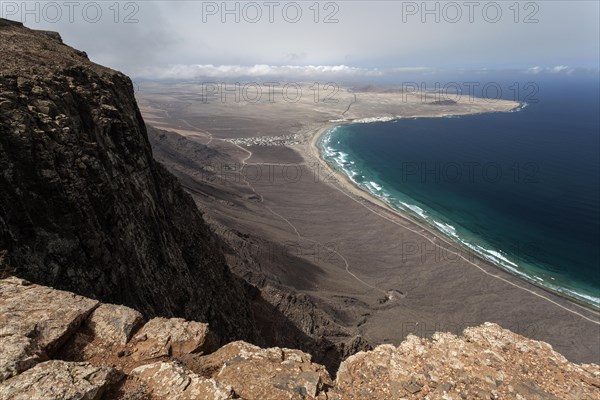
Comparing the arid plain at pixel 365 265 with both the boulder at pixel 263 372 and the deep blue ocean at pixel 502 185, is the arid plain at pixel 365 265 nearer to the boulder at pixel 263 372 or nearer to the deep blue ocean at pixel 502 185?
the deep blue ocean at pixel 502 185

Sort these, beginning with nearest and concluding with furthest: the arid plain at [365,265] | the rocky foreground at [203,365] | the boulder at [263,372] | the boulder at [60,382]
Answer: the boulder at [60,382]
the rocky foreground at [203,365]
the boulder at [263,372]
the arid plain at [365,265]

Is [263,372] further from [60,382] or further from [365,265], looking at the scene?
[365,265]

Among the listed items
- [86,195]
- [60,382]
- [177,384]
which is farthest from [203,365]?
[86,195]

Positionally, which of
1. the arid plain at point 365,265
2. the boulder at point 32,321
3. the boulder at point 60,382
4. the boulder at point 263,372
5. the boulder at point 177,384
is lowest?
the arid plain at point 365,265

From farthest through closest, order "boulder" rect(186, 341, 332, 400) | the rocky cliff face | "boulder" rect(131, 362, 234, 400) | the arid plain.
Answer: the arid plain → the rocky cliff face → "boulder" rect(186, 341, 332, 400) → "boulder" rect(131, 362, 234, 400)

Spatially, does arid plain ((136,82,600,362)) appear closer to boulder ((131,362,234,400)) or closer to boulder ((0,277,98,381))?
boulder ((0,277,98,381))

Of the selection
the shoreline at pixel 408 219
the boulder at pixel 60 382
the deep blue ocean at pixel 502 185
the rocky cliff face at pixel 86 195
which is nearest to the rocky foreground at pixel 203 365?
the boulder at pixel 60 382

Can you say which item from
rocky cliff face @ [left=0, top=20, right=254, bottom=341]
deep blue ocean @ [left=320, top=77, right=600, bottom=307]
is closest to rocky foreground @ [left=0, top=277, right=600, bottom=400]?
rocky cliff face @ [left=0, top=20, right=254, bottom=341]
